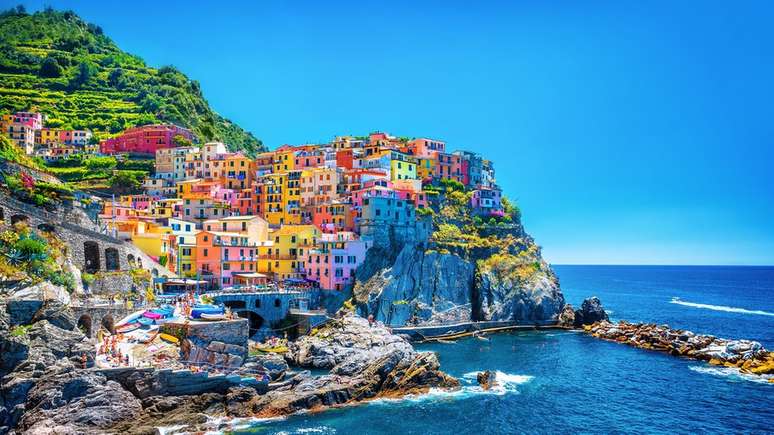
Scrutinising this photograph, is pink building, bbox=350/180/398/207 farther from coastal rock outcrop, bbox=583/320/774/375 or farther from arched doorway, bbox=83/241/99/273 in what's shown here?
arched doorway, bbox=83/241/99/273

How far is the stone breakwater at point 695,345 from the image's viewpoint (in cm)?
6625

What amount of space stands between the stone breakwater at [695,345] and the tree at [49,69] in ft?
459

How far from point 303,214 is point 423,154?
2672 cm

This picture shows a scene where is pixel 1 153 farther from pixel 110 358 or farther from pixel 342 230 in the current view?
pixel 342 230

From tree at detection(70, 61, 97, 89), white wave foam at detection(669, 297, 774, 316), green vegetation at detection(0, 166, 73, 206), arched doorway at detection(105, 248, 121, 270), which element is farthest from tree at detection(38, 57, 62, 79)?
white wave foam at detection(669, 297, 774, 316)

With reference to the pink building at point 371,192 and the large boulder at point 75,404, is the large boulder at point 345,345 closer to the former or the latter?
the large boulder at point 75,404

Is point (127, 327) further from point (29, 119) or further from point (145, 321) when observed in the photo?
point (29, 119)

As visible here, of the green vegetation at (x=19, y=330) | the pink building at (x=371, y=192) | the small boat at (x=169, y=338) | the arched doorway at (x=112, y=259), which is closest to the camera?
the green vegetation at (x=19, y=330)

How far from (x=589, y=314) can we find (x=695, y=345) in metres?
20.7

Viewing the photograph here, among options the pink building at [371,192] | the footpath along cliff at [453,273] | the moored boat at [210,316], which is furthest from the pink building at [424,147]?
the moored boat at [210,316]

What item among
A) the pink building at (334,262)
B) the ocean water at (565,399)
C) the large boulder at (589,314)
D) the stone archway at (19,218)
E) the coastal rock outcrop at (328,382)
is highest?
the stone archway at (19,218)

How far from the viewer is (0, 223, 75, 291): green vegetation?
46.7 metres

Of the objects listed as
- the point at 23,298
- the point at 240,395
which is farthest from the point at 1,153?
the point at 240,395

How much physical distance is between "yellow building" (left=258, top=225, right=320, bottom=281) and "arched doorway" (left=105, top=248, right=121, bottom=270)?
77.4 ft
